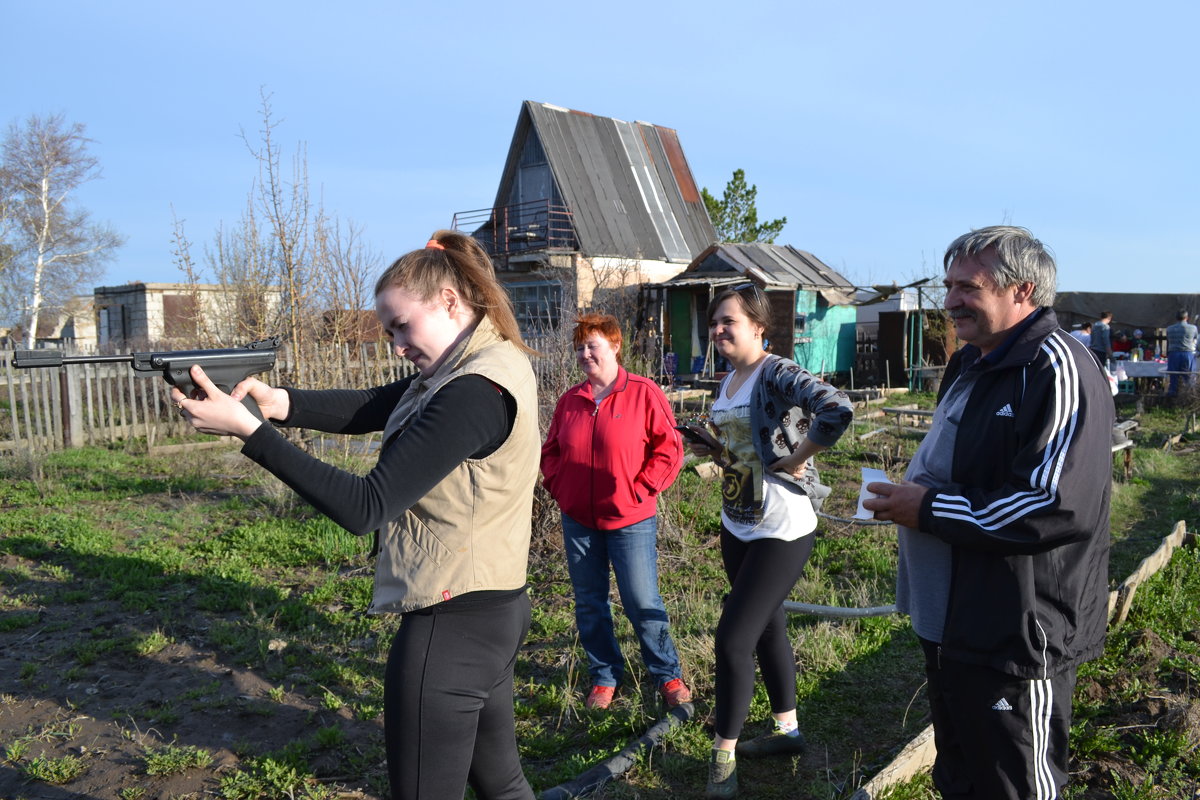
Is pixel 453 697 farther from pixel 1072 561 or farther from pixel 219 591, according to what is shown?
pixel 219 591

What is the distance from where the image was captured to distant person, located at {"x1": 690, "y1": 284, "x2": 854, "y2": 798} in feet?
10.3

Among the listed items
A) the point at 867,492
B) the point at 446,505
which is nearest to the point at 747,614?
the point at 867,492

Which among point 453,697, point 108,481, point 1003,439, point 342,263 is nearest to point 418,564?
point 453,697

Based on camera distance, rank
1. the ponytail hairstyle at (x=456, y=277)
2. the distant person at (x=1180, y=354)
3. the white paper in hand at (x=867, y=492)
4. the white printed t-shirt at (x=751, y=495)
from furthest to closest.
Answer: the distant person at (x=1180, y=354), the white printed t-shirt at (x=751, y=495), the white paper in hand at (x=867, y=492), the ponytail hairstyle at (x=456, y=277)

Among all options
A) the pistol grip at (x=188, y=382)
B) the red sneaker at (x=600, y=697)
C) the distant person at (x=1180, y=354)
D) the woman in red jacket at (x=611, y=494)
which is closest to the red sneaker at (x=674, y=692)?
the woman in red jacket at (x=611, y=494)

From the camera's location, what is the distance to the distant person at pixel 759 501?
10.3 ft

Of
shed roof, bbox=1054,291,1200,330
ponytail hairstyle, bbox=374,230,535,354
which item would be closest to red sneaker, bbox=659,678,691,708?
ponytail hairstyle, bbox=374,230,535,354

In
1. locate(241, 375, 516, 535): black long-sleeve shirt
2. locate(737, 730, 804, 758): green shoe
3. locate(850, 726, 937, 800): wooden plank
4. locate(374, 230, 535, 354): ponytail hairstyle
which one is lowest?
locate(737, 730, 804, 758): green shoe

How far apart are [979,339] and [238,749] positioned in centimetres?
338

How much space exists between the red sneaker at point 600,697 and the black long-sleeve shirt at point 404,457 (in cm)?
237

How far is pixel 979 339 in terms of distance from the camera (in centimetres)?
230

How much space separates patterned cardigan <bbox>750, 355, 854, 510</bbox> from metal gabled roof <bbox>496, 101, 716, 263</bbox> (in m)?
20.1

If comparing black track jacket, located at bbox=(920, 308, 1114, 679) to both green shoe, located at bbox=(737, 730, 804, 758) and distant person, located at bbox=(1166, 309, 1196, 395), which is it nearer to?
green shoe, located at bbox=(737, 730, 804, 758)

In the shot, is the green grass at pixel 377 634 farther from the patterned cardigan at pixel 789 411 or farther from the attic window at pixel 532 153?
the attic window at pixel 532 153
